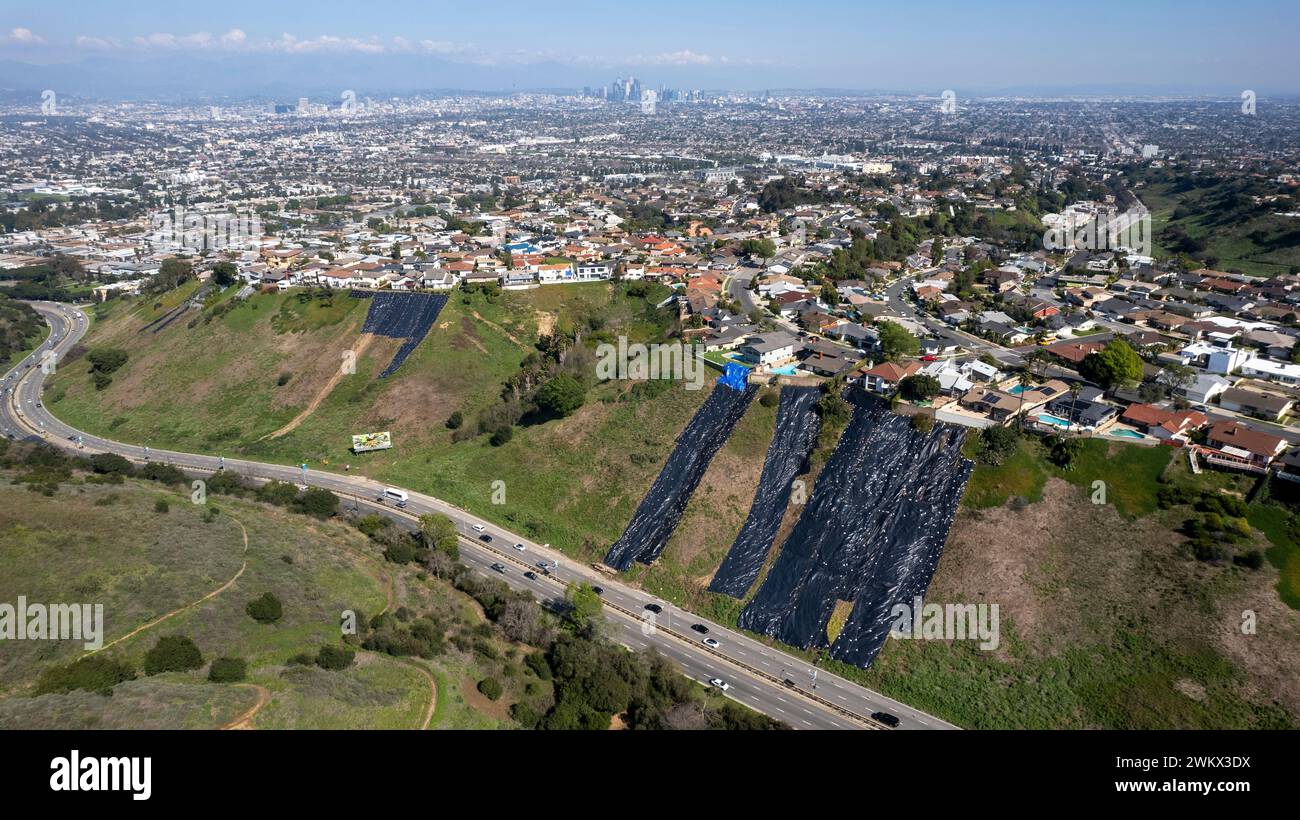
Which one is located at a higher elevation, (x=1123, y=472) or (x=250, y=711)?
(x=1123, y=472)

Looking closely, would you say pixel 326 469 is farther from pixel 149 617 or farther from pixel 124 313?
pixel 124 313

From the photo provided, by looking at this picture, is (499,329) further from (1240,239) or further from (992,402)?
(1240,239)

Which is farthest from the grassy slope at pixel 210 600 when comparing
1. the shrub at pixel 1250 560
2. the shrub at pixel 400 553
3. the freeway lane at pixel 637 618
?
the shrub at pixel 1250 560

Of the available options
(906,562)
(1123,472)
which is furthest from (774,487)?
(1123,472)

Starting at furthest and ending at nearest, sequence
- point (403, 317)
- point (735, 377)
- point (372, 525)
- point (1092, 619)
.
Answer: point (403, 317) < point (735, 377) < point (372, 525) < point (1092, 619)

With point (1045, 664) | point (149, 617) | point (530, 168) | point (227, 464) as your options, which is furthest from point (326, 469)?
point (530, 168)

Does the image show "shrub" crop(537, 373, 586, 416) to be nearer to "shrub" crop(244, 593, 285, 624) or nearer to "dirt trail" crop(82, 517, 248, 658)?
"dirt trail" crop(82, 517, 248, 658)

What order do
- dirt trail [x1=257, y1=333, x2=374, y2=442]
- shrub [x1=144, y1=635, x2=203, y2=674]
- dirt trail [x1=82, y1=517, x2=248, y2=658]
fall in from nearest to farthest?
shrub [x1=144, y1=635, x2=203, y2=674] → dirt trail [x1=82, y1=517, x2=248, y2=658] → dirt trail [x1=257, y1=333, x2=374, y2=442]

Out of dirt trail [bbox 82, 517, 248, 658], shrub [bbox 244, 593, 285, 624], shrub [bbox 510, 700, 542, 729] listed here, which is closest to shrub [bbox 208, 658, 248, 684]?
shrub [bbox 244, 593, 285, 624]
